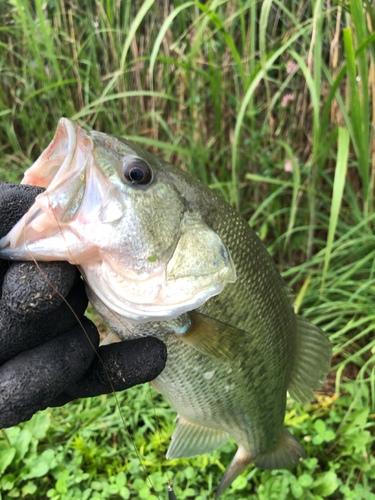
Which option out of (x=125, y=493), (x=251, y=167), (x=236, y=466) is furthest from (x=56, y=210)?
(x=251, y=167)

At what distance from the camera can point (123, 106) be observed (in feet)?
6.54

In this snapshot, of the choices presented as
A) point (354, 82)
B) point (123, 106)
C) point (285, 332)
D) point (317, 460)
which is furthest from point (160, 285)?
point (123, 106)

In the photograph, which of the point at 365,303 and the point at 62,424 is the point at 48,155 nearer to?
the point at 62,424

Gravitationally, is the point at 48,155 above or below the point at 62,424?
above

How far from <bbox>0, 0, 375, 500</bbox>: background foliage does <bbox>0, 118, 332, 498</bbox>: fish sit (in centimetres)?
39

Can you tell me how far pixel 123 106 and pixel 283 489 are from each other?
1910 mm

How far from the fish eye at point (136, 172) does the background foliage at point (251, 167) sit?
62cm

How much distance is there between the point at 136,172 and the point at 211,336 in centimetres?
36

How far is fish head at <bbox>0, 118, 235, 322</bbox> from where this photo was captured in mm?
562

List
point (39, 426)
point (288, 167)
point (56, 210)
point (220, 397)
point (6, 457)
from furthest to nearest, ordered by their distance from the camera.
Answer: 1. point (288, 167)
2. point (39, 426)
3. point (6, 457)
4. point (220, 397)
5. point (56, 210)

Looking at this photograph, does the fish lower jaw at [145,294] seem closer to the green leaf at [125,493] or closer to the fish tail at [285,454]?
the fish tail at [285,454]

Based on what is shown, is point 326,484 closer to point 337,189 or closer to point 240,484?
point 240,484

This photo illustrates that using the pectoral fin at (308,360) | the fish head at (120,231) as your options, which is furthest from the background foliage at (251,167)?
the fish head at (120,231)

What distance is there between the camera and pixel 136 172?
638 millimetres
